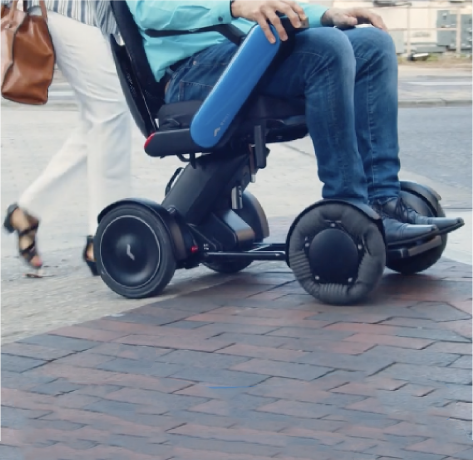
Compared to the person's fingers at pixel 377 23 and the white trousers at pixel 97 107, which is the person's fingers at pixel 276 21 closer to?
the person's fingers at pixel 377 23

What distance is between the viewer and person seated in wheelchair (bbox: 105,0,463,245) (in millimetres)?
3865

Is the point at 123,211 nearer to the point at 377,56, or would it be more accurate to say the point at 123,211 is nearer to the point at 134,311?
the point at 134,311

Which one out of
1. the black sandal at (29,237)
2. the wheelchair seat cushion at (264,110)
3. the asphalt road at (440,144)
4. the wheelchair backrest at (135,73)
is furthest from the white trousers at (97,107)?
the asphalt road at (440,144)

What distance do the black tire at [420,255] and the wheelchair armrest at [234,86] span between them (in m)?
0.82

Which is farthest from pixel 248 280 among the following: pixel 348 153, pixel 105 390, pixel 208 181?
pixel 105 390

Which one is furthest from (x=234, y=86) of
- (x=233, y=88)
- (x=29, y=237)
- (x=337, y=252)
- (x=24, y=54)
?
(x=29, y=237)

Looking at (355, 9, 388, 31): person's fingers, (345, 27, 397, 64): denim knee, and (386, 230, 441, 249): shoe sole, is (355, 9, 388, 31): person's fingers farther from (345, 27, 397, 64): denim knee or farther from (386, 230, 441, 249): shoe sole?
(386, 230, 441, 249): shoe sole

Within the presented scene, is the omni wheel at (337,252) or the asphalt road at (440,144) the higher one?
the omni wheel at (337,252)

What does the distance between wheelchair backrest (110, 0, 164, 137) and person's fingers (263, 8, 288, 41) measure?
0.63m

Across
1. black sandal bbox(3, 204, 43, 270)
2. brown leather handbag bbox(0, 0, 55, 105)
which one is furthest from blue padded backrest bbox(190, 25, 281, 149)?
black sandal bbox(3, 204, 43, 270)

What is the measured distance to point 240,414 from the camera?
3.04 meters

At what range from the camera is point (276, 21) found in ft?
12.4

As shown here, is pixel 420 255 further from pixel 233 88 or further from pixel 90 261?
pixel 90 261

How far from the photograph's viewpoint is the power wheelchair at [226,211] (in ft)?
12.7
